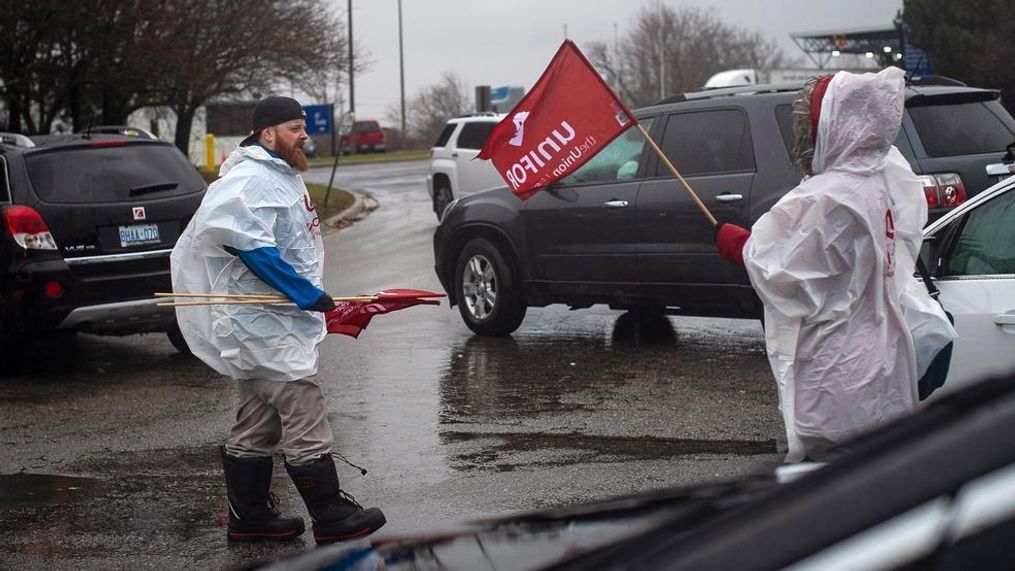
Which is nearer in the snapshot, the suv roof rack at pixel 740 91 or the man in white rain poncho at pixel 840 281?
the man in white rain poncho at pixel 840 281

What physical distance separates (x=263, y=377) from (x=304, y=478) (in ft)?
1.42

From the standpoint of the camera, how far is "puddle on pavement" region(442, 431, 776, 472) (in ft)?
23.3

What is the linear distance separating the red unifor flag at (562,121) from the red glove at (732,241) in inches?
57.7

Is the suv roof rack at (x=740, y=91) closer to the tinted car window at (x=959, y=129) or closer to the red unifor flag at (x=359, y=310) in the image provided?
the tinted car window at (x=959, y=129)

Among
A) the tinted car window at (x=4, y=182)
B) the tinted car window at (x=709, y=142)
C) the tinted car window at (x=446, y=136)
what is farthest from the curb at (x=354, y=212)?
the tinted car window at (x=709, y=142)

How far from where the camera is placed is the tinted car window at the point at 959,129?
932 cm

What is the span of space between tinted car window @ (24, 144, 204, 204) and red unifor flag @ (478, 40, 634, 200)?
447cm

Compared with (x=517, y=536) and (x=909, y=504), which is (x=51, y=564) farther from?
(x=909, y=504)

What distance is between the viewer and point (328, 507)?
5.75 m

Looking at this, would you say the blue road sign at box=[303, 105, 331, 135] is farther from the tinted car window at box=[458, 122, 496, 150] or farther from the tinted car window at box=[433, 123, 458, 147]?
the tinted car window at box=[458, 122, 496, 150]

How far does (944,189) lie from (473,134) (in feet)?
50.0

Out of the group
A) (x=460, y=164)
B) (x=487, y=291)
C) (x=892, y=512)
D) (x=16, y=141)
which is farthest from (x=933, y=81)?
(x=460, y=164)

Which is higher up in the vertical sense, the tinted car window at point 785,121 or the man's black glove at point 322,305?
the tinted car window at point 785,121

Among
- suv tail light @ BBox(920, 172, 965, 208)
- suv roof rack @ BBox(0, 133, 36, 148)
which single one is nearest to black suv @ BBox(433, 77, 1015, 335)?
suv tail light @ BBox(920, 172, 965, 208)
